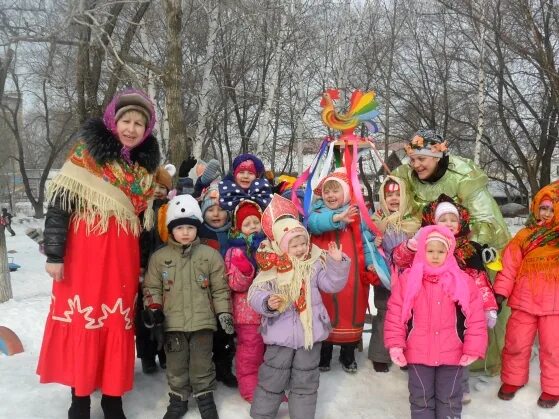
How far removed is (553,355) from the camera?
3.36 meters

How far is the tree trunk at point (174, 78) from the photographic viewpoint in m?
6.12

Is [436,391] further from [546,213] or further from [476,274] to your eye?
[546,213]

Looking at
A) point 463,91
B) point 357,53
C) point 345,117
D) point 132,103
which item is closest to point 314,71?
point 357,53

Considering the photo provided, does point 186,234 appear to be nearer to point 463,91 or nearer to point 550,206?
point 550,206

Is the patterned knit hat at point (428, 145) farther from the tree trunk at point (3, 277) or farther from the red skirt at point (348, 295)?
the tree trunk at point (3, 277)

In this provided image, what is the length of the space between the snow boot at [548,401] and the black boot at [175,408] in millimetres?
2369

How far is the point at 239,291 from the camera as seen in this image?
3344 mm

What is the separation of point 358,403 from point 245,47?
15931 millimetres

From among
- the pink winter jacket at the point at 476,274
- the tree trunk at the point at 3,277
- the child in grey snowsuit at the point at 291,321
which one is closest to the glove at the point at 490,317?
the pink winter jacket at the point at 476,274

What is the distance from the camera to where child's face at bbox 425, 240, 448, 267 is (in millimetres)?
2947

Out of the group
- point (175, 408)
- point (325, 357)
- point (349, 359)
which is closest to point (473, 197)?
point (349, 359)

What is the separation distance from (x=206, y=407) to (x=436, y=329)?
1483mm

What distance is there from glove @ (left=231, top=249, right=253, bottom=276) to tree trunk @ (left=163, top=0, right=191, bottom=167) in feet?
10.6

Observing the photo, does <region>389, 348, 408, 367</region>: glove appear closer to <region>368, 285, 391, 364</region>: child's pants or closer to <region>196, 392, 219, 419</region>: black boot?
<region>368, 285, 391, 364</region>: child's pants
